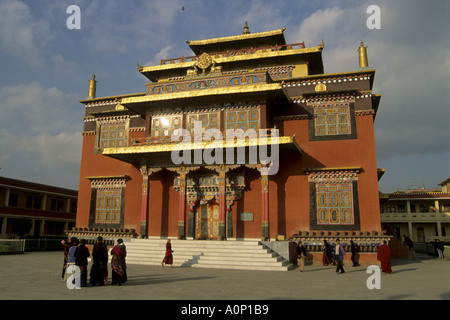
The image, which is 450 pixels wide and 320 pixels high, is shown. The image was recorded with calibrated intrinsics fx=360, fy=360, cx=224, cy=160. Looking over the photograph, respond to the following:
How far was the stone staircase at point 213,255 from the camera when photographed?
15.2 meters

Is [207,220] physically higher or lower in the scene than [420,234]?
higher

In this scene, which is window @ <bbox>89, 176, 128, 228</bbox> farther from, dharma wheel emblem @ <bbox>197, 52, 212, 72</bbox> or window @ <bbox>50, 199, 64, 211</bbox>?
window @ <bbox>50, 199, 64, 211</bbox>

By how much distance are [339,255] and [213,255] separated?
5451 mm

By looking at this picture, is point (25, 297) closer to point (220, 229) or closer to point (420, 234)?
point (220, 229)

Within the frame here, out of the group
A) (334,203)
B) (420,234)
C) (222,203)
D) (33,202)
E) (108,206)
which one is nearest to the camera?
(222,203)

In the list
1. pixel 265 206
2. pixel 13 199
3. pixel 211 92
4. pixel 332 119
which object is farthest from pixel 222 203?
pixel 13 199

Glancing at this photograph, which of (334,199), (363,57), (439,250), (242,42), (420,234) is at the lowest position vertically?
(439,250)

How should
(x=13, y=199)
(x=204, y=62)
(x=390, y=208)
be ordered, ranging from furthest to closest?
(x=390, y=208), (x=13, y=199), (x=204, y=62)

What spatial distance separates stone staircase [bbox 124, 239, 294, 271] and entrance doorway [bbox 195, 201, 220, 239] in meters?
2.78

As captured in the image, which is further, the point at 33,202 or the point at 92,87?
the point at 33,202

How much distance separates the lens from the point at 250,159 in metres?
18.8

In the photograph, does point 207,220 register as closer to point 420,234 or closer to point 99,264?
point 99,264

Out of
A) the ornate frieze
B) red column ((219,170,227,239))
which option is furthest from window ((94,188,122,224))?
red column ((219,170,227,239))
